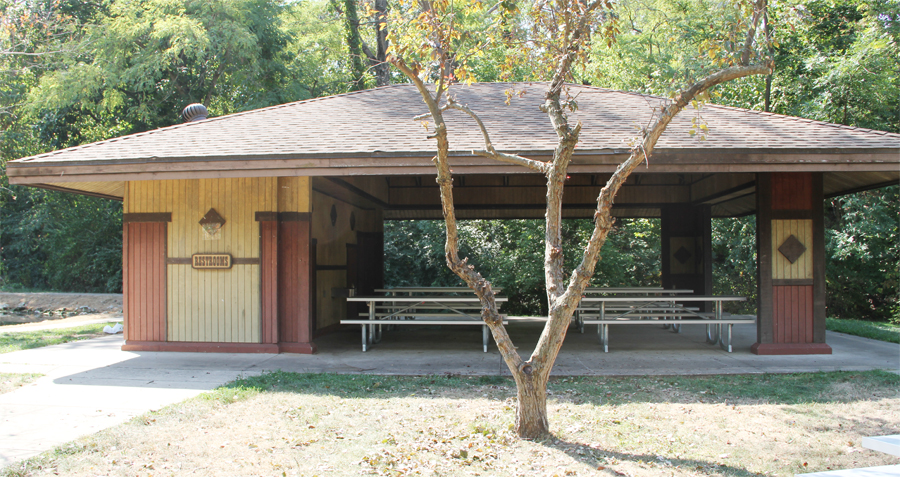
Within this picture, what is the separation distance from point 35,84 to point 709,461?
25.6m

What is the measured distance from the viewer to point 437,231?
1772cm

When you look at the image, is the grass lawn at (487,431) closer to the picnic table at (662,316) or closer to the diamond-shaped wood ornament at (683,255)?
the picnic table at (662,316)

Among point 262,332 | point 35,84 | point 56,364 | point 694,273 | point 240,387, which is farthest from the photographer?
point 35,84

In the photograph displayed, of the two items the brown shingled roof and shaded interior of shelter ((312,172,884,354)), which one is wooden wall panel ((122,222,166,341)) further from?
shaded interior of shelter ((312,172,884,354))

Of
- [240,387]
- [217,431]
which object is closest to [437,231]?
[240,387]

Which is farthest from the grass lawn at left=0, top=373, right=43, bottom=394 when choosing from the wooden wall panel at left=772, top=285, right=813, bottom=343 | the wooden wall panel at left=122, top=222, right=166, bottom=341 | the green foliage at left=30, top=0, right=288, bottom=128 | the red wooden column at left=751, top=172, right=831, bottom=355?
the green foliage at left=30, top=0, right=288, bottom=128

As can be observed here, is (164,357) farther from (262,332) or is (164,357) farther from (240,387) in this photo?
(240,387)

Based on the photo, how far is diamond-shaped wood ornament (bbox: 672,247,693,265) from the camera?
1245cm

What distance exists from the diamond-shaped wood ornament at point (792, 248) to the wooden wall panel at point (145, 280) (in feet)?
26.6

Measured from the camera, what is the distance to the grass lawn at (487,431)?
372cm

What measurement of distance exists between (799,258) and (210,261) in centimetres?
767

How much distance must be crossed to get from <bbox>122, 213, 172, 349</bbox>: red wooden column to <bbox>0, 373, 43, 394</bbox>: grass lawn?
160cm

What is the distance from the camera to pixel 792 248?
763 centimetres

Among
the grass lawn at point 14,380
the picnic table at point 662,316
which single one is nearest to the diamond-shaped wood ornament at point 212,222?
the grass lawn at point 14,380
